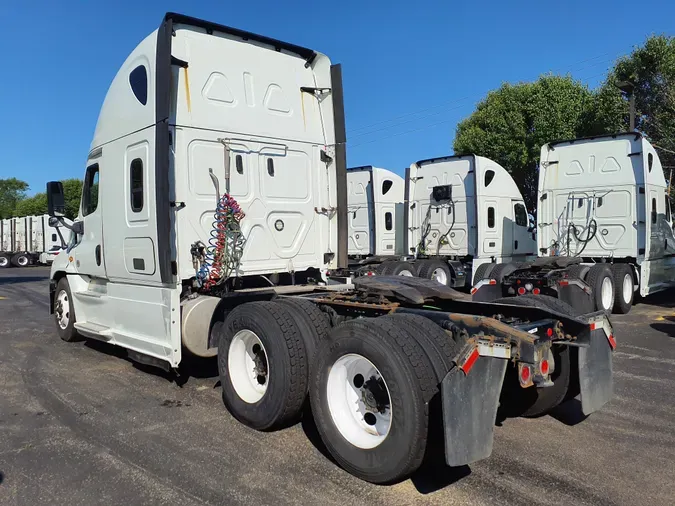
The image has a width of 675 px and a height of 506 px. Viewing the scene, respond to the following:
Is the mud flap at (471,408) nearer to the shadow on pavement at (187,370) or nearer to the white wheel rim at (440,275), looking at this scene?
the shadow on pavement at (187,370)

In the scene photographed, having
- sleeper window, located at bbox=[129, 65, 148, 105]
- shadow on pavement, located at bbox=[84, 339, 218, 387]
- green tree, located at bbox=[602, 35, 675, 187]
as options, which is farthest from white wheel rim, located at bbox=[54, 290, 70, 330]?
green tree, located at bbox=[602, 35, 675, 187]

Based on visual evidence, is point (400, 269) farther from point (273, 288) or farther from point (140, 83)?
point (140, 83)

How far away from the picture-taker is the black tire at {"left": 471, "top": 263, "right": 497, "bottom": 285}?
12.5m

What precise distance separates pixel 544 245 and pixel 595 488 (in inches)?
405

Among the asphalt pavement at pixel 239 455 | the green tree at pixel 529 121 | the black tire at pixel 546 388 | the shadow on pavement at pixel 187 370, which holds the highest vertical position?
the green tree at pixel 529 121

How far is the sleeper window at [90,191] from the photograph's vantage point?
22.8ft

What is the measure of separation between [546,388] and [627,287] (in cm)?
842

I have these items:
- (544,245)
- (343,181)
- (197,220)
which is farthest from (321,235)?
(544,245)

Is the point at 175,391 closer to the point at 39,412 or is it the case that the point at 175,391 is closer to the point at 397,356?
the point at 39,412

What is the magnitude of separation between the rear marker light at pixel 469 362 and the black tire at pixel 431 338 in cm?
15

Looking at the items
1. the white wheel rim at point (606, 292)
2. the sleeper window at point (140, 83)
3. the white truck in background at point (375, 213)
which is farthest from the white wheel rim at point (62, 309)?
the white wheel rim at point (606, 292)

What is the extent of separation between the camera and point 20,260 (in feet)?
117

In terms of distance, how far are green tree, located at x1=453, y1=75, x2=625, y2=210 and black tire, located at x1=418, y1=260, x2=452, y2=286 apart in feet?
31.3

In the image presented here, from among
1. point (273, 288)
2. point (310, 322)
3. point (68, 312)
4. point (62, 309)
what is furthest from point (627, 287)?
point (62, 309)
